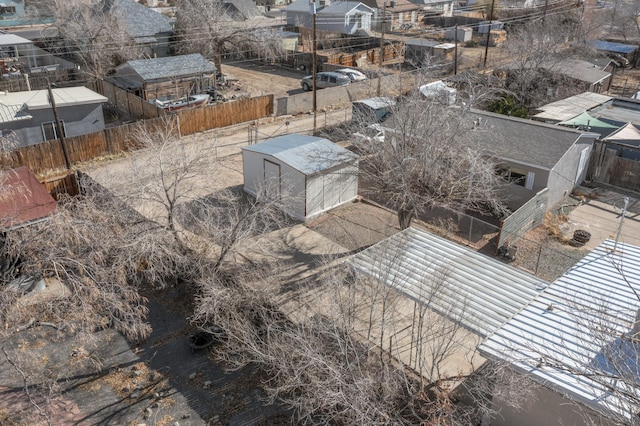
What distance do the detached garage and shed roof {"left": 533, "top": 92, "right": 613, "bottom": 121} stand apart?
1177 centimetres

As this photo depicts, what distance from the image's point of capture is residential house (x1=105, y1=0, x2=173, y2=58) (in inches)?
1587

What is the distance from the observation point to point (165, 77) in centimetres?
3158

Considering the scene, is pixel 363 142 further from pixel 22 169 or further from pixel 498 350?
pixel 22 169

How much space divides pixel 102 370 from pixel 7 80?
27.5 metres

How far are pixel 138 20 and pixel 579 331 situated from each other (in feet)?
138

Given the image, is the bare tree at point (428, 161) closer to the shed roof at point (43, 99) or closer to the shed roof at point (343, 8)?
the shed roof at point (43, 99)

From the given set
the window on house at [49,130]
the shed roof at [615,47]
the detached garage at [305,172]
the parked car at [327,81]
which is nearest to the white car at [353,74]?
the parked car at [327,81]

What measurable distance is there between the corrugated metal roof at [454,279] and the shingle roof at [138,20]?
33.7 metres

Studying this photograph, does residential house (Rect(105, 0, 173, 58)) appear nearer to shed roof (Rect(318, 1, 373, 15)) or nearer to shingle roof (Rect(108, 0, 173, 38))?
shingle roof (Rect(108, 0, 173, 38))

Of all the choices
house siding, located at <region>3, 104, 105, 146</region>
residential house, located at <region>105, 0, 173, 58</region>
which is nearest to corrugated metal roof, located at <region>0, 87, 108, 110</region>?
house siding, located at <region>3, 104, 105, 146</region>

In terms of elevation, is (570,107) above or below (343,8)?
below

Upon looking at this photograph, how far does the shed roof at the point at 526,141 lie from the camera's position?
19781 mm

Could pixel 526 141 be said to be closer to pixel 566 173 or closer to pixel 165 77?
pixel 566 173

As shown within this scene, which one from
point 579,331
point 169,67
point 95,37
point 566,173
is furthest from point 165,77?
point 579,331
